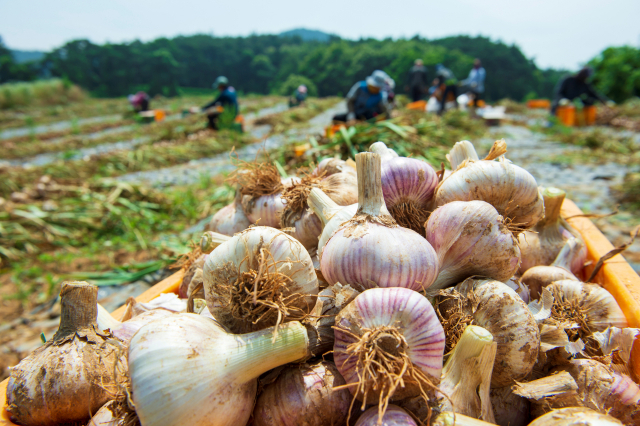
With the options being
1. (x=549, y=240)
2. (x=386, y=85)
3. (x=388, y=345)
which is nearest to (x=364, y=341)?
(x=388, y=345)

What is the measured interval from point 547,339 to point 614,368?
10.8 inches

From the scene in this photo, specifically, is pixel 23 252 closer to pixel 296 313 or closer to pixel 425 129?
pixel 296 313

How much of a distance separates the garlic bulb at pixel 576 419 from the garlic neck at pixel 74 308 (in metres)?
1.41

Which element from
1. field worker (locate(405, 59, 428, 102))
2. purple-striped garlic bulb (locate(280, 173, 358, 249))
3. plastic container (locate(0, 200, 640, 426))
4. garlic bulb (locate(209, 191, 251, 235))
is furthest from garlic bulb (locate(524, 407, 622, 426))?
field worker (locate(405, 59, 428, 102))

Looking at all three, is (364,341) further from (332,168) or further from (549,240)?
(549,240)

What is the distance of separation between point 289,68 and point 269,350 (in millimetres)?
69945

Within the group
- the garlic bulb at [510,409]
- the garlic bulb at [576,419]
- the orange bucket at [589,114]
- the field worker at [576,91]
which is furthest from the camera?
the field worker at [576,91]

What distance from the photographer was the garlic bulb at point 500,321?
3.24ft

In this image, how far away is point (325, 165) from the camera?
176 cm

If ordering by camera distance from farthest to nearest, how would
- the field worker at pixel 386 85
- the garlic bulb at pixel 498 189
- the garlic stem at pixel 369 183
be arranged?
the field worker at pixel 386 85, the garlic bulb at pixel 498 189, the garlic stem at pixel 369 183

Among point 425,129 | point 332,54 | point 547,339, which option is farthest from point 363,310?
point 332,54

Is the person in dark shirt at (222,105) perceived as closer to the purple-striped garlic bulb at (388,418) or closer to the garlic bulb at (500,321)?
the garlic bulb at (500,321)

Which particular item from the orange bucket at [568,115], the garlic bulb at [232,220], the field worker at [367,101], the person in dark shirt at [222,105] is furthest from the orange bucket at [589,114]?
the garlic bulb at [232,220]

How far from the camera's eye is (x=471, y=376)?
0.96 m
